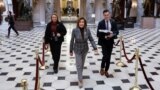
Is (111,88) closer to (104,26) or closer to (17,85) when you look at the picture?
(104,26)

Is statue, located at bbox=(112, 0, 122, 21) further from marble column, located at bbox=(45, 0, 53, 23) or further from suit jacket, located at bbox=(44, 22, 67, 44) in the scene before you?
suit jacket, located at bbox=(44, 22, 67, 44)

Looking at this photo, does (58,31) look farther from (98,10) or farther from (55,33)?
(98,10)

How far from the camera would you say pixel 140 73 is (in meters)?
6.51

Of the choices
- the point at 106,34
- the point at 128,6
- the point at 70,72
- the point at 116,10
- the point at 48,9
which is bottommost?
the point at 70,72

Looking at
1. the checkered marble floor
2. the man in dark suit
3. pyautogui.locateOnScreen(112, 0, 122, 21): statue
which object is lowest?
the checkered marble floor

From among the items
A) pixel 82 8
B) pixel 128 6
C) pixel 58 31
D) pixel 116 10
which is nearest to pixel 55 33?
pixel 58 31

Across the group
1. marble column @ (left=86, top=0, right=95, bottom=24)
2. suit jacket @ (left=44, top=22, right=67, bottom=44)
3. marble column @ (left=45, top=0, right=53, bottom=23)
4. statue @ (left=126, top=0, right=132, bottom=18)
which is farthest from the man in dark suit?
marble column @ (left=45, top=0, right=53, bottom=23)

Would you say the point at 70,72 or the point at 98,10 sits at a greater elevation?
the point at 98,10

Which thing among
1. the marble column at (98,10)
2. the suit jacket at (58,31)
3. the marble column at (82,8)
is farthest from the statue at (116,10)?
the suit jacket at (58,31)

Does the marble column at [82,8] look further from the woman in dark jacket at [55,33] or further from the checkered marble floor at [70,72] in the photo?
the woman in dark jacket at [55,33]

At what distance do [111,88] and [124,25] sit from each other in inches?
495

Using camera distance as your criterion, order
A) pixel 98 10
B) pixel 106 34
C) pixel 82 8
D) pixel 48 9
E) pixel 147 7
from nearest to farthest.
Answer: pixel 106 34
pixel 147 7
pixel 98 10
pixel 48 9
pixel 82 8

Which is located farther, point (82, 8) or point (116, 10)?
point (82, 8)

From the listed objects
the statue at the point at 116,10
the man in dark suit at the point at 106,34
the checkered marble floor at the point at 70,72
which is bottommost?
the checkered marble floor at the point at 70,72
